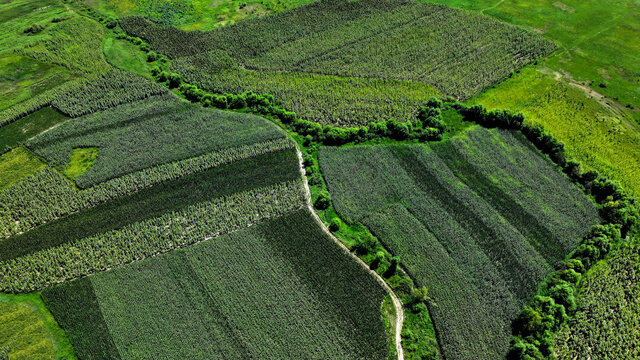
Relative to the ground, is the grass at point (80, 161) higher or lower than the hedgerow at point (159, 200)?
higher

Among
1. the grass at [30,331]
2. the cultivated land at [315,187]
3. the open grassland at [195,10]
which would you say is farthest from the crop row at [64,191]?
the open grassland at [195,10]

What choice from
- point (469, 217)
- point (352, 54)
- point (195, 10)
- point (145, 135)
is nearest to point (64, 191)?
point (145, 135)

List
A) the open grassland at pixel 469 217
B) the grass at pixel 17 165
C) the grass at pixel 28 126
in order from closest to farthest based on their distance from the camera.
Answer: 1. the open grassland at pixel 469 217
2. the grass at pixel 17 165
3. the grass at pixel 28 126

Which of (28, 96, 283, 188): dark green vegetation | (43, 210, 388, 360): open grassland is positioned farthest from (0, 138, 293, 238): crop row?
(43, 210, 388, 360): open grassland

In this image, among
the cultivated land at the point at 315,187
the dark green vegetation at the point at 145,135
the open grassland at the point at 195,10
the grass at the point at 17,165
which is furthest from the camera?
→ the open grassland at the point at 195,10

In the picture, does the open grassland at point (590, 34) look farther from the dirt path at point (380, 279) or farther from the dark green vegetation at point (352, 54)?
the dirt path at point (380, 279)

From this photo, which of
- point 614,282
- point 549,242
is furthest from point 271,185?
point 614,282

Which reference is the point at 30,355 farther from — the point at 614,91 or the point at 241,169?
the point at 614,91

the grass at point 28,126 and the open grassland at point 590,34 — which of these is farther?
the open grassland at point 590,34
